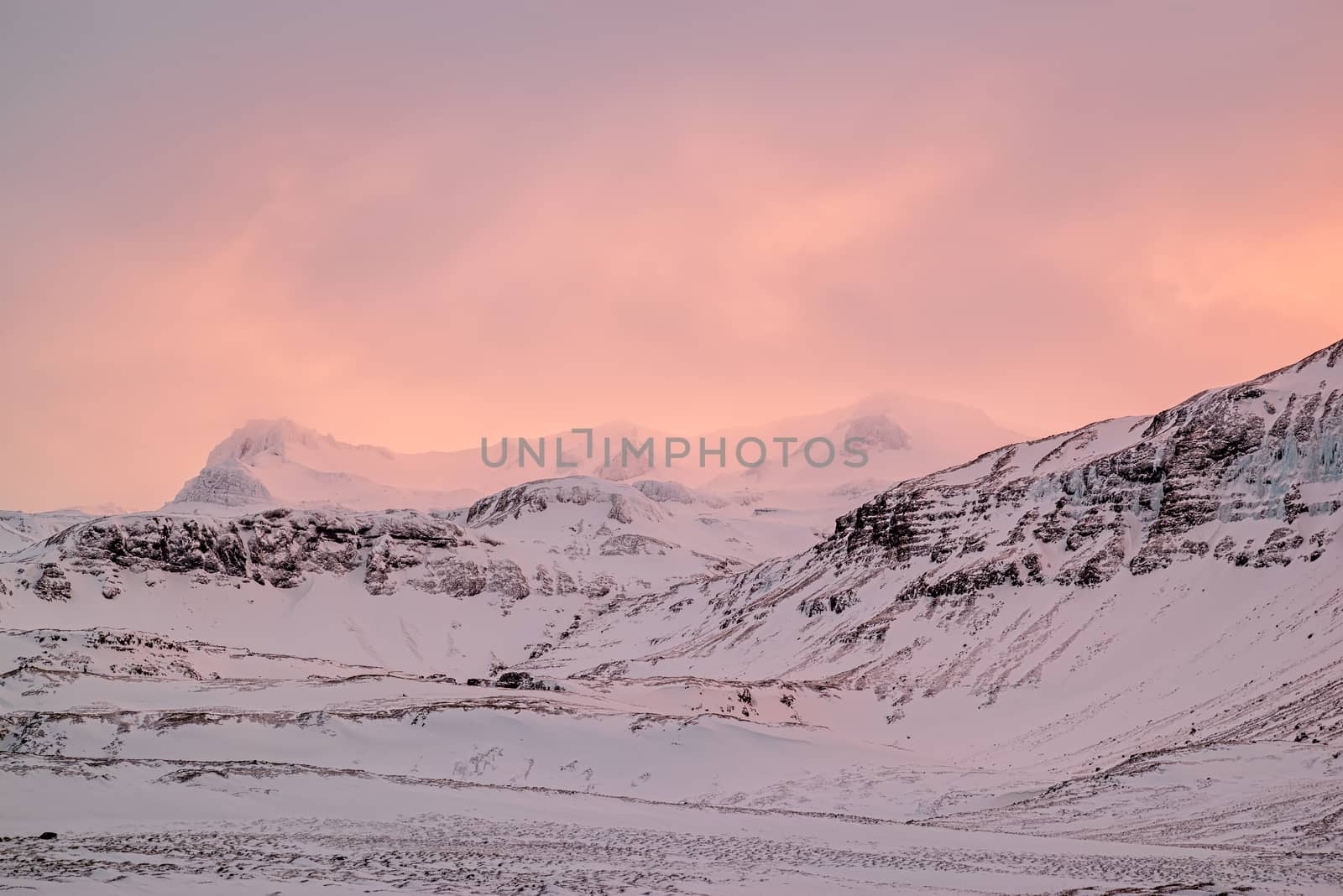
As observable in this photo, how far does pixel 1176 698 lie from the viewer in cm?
6325

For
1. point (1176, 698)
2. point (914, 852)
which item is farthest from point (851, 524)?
point (914, 852)

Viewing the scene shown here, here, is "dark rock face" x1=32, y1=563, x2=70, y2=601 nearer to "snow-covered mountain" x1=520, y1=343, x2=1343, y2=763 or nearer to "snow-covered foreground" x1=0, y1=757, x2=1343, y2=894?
"snow-covered mountain" x1=520, y1=343, x2=1343, y2=763

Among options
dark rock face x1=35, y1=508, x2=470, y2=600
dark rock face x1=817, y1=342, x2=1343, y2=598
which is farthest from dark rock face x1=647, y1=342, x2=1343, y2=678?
dark rock face x1=35, y1=508, x2=470, y2=600

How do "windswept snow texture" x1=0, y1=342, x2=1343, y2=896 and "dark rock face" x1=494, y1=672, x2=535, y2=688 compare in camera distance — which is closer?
"windswept snow texture" x1=0, y1=342, x2=1343, y2=896

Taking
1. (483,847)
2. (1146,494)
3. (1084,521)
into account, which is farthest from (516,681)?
(1146,494)

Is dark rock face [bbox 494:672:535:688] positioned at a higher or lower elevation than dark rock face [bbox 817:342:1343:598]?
lower

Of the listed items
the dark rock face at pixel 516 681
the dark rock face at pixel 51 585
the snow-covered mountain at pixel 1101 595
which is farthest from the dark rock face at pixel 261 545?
the dark rock face at pixel 516 681

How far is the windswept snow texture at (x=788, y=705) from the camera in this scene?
77.8 feet

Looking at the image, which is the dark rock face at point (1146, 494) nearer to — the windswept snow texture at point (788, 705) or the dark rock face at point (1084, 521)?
the dark rock face at point (1084, 521)

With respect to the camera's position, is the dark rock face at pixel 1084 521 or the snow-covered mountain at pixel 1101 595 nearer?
the snow-covered mountain at pixel 1101 595

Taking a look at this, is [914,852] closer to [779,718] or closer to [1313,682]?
[1313,682]

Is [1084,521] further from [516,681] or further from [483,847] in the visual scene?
[483,847]

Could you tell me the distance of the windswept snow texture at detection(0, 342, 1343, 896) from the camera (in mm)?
23703

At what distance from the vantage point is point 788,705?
74875mm
